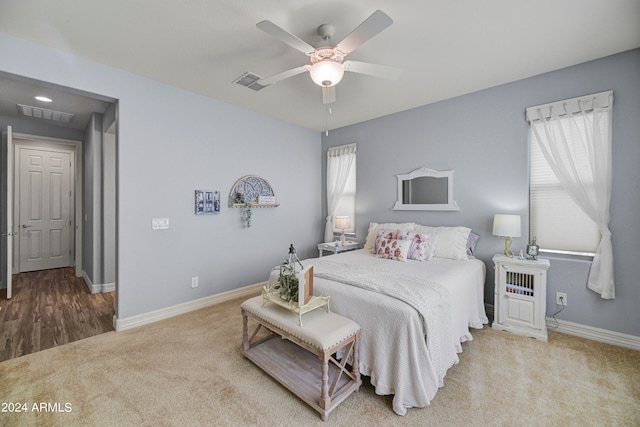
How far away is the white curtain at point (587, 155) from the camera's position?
2.56 metres

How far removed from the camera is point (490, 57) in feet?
8.48

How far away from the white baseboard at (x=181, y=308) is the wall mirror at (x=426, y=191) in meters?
2.54

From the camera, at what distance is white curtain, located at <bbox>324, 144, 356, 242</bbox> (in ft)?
15.4

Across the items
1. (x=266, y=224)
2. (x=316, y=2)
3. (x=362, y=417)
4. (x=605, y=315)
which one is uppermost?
(x=316, y=2)

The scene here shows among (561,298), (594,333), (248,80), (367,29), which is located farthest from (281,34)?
(594,333)

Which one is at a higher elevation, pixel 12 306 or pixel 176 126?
pixel 176 126

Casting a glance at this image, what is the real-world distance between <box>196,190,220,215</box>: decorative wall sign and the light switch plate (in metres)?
0.39

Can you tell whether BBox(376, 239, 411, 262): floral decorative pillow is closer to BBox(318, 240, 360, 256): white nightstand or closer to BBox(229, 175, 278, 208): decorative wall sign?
BBox(318, 240, 360, 256): white nightstand

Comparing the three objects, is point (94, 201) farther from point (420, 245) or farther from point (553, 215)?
point (553, 215)

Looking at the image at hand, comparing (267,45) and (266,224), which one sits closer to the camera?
(267,45)

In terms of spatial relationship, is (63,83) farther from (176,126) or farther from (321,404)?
(321,404)

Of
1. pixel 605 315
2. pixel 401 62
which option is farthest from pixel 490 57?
pixel 605 315

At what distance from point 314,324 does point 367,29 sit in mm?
1952

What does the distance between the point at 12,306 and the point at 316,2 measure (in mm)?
4954
